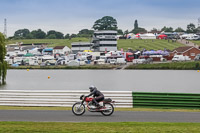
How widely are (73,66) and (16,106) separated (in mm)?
95636

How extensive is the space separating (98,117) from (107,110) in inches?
30.6

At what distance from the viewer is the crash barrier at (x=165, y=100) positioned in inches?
988

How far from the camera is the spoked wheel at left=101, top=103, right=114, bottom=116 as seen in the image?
2098cm

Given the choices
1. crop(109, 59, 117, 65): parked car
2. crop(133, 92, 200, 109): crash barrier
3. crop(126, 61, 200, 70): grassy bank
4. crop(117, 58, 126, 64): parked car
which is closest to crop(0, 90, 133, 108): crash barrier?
crop(133, 92, 200, 109): crash barrier

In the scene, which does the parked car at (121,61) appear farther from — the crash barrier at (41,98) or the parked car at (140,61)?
the crash barrier at (41,98)

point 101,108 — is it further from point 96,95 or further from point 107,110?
point 96,95

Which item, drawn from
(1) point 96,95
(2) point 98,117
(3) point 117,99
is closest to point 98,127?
(2) point 98,117

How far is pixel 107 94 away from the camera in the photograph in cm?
2548

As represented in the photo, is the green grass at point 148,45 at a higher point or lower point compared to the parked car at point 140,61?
higher

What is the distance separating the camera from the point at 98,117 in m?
20.5

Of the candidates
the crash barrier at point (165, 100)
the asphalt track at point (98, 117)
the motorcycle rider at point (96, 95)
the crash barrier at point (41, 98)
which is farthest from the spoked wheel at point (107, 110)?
the crash barrier at point (165, 100)

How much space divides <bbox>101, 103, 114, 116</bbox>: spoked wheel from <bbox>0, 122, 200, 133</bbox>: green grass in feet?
10.5

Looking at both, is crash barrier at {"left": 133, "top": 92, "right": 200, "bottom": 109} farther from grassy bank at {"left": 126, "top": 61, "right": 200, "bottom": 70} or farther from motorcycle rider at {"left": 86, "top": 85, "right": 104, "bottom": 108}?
grassy bank at {"left": 126, "top": 61, "right": 200, "bottom": 70}

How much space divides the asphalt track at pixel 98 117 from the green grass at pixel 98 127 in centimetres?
160
